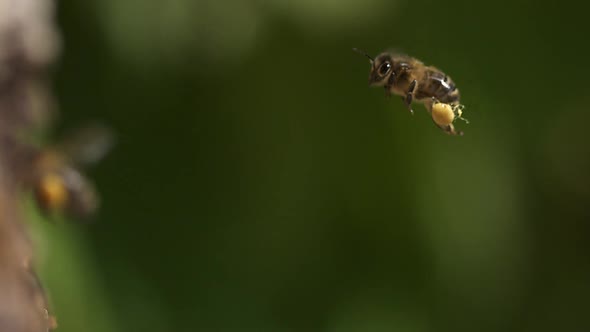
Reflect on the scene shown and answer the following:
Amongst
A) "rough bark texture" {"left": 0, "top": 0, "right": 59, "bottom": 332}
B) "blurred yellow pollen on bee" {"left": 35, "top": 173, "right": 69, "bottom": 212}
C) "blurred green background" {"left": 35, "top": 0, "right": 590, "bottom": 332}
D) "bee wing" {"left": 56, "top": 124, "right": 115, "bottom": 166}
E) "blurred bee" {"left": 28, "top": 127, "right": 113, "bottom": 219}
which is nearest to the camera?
"rough bark texture" {"left": 0, "top": 0, "right": 59, "bottom": 332}

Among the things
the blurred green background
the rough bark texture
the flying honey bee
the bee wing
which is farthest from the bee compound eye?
the blurred green background

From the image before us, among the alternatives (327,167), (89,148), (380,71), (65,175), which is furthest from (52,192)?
(327,167)

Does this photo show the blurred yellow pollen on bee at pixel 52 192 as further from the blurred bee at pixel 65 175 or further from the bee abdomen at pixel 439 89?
the bee abdomen at pixel 439 89

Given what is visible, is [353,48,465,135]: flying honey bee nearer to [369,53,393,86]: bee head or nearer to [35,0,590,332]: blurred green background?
[369,53,393,86]: bee head

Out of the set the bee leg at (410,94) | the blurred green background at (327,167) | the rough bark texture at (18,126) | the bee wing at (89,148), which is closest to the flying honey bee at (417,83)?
the bee leg at (410,94)

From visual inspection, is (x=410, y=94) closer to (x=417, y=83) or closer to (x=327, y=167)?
(x=417, y=83)

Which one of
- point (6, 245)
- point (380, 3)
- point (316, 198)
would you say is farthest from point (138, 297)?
point (6, 245)
